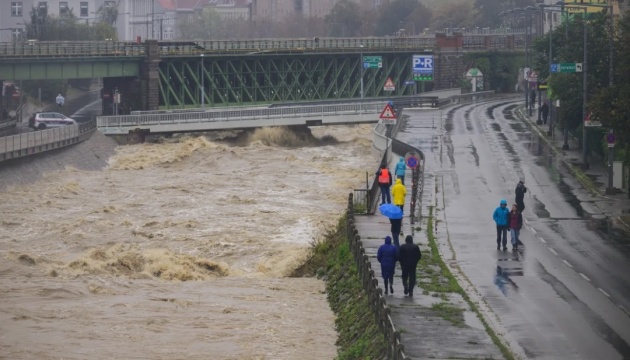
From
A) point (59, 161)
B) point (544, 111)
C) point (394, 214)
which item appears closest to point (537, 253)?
point (394, 214)

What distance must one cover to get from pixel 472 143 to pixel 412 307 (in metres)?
44.9

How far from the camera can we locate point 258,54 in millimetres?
117125

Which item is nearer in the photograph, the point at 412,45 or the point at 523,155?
the point at 523,155

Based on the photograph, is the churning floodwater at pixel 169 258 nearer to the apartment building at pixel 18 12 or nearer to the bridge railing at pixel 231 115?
the bridge railing at pixel 231 115

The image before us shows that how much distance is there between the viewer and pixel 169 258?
43188mm

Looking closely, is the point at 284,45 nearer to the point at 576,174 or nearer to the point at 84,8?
the point at 84,8

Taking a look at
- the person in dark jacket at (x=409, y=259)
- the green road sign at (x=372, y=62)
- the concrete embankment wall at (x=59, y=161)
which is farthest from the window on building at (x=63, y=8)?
the person in dark jacket at (x=409, y=259)

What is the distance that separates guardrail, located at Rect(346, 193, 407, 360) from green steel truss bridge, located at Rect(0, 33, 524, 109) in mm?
65071

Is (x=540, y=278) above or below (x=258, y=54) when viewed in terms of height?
below

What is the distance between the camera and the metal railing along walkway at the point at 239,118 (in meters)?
89.0

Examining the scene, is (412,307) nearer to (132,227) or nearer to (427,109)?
(132,227)

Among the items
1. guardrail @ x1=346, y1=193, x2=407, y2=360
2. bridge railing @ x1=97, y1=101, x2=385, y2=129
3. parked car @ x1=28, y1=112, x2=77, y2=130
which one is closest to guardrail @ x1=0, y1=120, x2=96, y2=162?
bridge railing @ x1=97, y1=101, x2=385, y2=129

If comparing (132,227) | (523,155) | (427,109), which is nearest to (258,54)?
(427,109)

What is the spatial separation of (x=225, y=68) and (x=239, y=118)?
24002 mm
